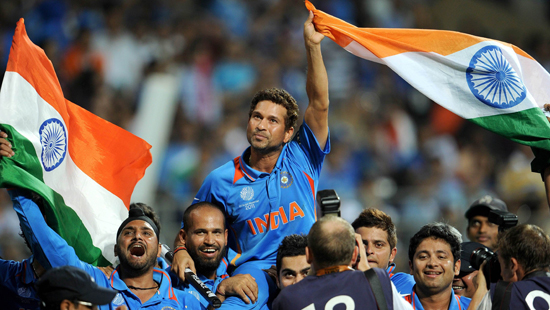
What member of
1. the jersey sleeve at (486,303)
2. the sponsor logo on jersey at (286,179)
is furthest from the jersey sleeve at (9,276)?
the jersey sleeve at (486,303)

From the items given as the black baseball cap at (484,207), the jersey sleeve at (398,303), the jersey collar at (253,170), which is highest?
the jersey collar at (253,170)

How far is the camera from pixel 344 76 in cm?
1347

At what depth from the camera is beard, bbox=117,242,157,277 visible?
4699 mm

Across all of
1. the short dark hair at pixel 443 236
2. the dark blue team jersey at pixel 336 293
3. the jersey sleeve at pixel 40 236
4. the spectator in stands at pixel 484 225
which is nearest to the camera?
the dark blue team jersey at pixel 336 293

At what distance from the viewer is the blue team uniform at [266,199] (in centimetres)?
509

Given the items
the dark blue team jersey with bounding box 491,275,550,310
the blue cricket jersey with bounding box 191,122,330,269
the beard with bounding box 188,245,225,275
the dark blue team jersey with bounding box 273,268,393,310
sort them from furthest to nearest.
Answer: the blue cricket jersey with bounding box 191,122,330,269 → the beard with bounding box 188,245,225,275 → the dark blue team jersey with bounding box 491,275,550,310 → the dark blue team jersey with bounding box 273,268,393,310

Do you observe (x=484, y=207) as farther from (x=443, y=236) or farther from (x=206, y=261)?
(x=206, y=261)

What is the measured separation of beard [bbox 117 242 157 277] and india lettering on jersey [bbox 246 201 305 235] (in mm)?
835

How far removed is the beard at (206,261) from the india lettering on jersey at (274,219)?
0.30m

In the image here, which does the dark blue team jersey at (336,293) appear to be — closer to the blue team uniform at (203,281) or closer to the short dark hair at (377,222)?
the blue team uniform at (203,281)

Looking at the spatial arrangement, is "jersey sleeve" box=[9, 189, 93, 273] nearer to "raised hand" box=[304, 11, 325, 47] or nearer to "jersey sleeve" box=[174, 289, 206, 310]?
"jersey sleeve" box=[174, 289, 206, 310]

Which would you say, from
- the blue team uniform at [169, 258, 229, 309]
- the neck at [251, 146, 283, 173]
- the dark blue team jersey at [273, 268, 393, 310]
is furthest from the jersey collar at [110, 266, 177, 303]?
the dark blue team jersey at [273, 268, 393, 310]

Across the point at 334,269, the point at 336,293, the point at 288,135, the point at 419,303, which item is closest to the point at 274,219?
the point at 288,135

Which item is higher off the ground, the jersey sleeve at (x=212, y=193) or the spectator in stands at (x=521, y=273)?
the jersey sleeve at (x=212, y=193)
